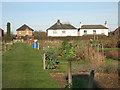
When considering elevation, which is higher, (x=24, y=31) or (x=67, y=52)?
(x=24, y=31)

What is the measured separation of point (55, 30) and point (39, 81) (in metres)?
54.2

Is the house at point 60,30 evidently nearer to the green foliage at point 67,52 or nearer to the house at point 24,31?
the house at point 24,31

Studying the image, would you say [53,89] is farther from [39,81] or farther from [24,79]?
[24,79]

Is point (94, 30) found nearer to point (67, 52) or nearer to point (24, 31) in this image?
point (24, 31)

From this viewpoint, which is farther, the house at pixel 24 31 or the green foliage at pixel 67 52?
the house at pixel 24 31

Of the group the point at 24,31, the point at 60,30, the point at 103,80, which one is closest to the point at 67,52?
the point at 103,80

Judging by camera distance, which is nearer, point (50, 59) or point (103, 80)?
point (103, 80)

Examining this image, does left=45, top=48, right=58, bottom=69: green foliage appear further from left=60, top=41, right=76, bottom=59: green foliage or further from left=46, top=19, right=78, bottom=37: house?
left=46, top=19, right=78, bottom=37: house

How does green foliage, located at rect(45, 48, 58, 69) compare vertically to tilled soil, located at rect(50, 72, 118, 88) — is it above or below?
above

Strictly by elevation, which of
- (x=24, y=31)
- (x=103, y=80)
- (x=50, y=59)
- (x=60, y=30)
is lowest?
(x=103, y=80)

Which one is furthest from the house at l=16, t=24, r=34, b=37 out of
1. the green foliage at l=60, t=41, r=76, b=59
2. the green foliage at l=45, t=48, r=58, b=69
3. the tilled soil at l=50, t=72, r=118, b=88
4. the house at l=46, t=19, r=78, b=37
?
the tilled soil at l=50, t=72, r=118, b=88

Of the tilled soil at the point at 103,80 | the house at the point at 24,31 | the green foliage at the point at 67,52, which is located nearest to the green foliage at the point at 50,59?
the tilled soil at the point at 103,80

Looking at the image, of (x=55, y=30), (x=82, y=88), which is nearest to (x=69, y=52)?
(x=82, y=88)

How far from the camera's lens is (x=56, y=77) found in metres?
8.68
